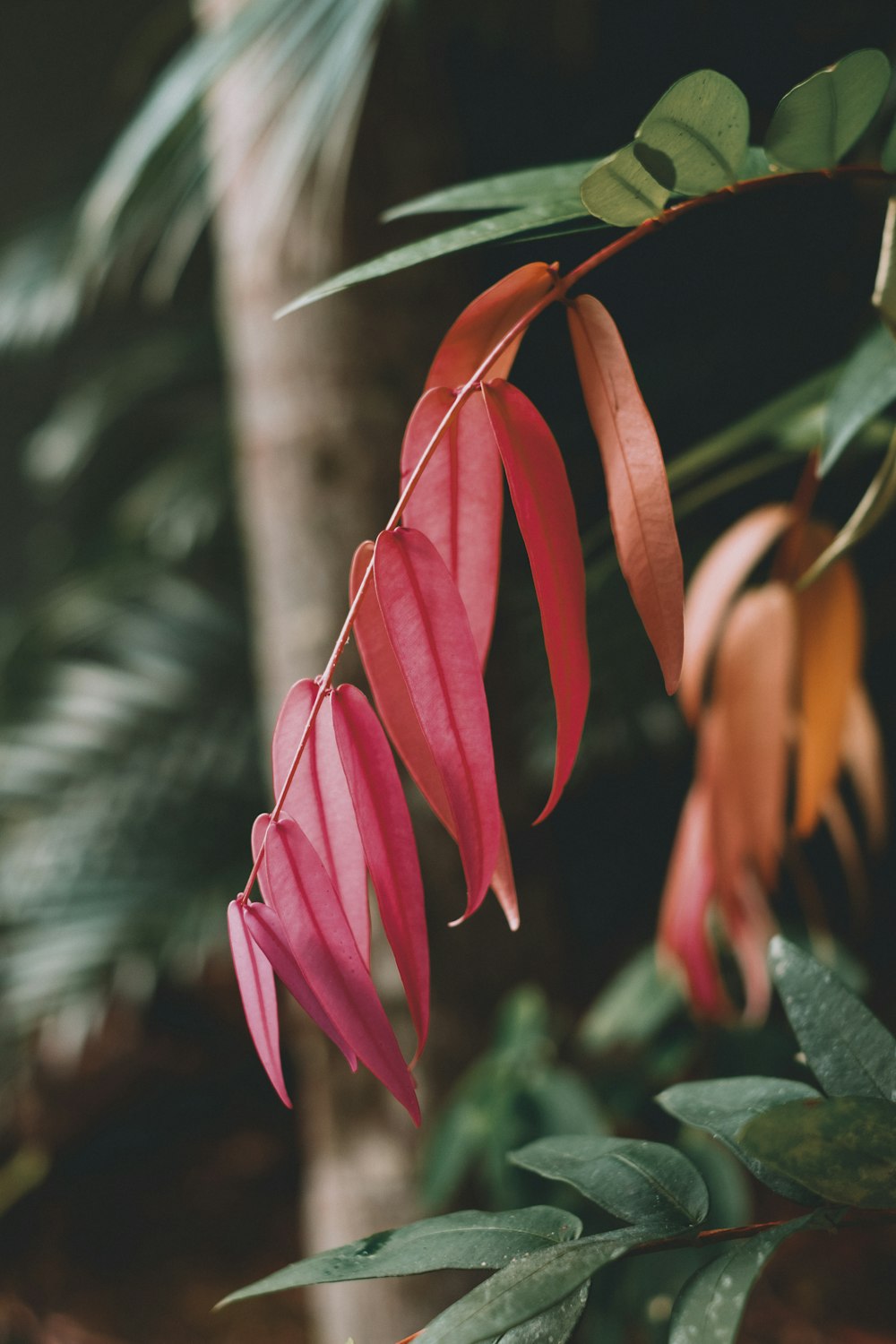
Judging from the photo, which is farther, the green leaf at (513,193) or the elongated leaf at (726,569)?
the elongated leaf at (726,569)

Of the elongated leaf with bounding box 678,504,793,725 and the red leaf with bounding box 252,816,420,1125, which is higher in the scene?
the elongated leaf with bounding box 678,504,793,725

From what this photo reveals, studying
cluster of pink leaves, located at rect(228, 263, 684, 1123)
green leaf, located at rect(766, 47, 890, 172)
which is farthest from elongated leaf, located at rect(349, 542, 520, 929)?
green leaf, located at rect(766, 47, 890, 172)

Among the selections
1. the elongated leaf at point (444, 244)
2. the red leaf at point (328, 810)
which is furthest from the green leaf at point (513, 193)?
the red leaf at point (328, 810)

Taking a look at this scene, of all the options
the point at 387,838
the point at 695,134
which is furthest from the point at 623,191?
the point at 387,838

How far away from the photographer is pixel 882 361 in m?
0.28

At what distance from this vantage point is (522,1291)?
18 centimetres

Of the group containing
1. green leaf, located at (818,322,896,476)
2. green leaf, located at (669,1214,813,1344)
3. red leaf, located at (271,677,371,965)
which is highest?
green leaf, located at (818,322,896,476)

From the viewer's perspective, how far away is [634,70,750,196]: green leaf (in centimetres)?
19

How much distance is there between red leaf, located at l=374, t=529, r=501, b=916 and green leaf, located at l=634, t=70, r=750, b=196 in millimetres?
83

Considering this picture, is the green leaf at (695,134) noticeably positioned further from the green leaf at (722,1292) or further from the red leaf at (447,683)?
the green leaf at (722,1292)

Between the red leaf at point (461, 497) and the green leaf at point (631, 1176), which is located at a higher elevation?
the red leaf at point (461, 497)

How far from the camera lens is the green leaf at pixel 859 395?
0.27 meters

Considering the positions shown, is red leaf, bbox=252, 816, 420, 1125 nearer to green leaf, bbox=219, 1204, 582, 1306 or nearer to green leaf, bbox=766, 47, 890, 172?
green leaf, bbox=219, 1204, 582, 1306

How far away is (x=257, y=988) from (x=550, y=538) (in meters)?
0.10
